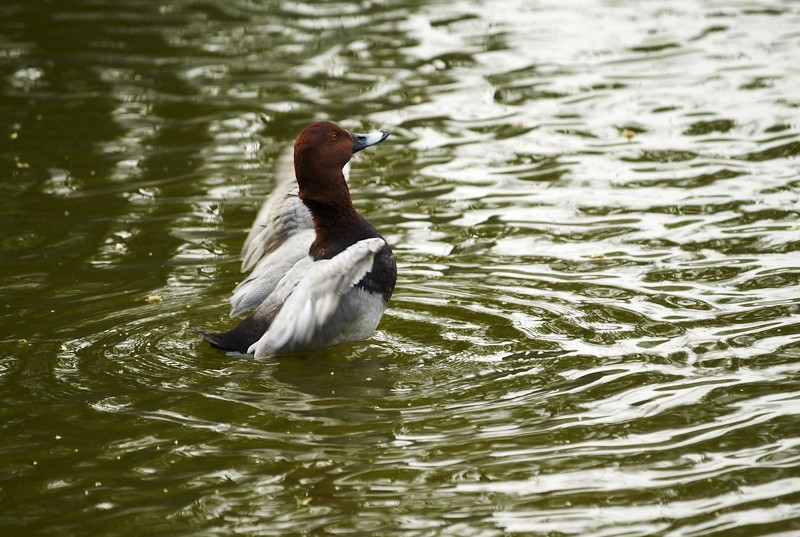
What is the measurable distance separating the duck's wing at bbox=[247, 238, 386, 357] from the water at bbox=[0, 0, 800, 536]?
0.31 metres

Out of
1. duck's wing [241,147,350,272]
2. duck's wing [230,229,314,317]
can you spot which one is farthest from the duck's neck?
duck's wing [241,147,350,272]

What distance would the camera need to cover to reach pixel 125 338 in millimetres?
6422

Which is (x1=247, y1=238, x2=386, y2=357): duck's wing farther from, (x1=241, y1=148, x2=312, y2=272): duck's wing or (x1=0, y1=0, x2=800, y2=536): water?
(x1=241, y1=148, x2=312, y2=272): duck's wing

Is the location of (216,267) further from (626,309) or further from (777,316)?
(777,316)

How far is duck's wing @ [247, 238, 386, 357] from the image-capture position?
562 cm

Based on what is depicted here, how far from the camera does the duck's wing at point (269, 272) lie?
632 centimetres

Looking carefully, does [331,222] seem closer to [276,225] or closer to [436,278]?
[276,225]

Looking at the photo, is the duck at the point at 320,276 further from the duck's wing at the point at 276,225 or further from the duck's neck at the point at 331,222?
the duck's wing at the point at 276,225

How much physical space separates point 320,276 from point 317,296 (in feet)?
0.33

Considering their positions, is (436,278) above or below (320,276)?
below

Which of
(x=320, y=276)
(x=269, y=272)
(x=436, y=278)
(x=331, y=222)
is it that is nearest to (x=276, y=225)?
(x=269, y=272)

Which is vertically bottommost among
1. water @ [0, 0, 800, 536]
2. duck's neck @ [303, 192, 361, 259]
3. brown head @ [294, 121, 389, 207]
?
water @ [0, 0, 800, 536]

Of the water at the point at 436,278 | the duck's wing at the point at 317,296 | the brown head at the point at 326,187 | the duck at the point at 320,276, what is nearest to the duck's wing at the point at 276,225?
the duck at the point at 320,276

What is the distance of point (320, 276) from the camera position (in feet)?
18.6
